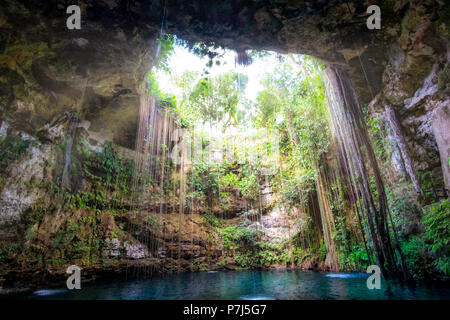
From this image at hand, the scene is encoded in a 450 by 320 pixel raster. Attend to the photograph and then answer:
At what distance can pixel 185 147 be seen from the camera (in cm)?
1006

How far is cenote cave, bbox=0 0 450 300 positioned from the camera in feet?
13.4

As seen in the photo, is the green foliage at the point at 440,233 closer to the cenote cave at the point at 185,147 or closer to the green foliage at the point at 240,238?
the cenote cave at the point at 185,147

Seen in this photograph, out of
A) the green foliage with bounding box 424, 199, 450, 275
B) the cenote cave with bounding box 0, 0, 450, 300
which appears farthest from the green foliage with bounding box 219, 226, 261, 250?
the green foliage with bounding box 424, 199, 450, 275

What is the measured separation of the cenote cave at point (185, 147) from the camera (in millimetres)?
4090

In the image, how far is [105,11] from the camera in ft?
13.3

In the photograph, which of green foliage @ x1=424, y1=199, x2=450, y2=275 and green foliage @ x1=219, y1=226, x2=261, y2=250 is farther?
green foliage @ x1=219, y1=226, x2=261, y2=250

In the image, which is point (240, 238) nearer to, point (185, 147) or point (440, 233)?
point (185, 147)

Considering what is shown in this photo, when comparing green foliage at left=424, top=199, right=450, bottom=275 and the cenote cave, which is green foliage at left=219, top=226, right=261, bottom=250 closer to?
the cenote cave

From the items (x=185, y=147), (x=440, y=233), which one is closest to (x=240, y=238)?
(x=185, y=147)

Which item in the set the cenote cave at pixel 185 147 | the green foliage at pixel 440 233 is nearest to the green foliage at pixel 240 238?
the cenote cave at pixel 185 147

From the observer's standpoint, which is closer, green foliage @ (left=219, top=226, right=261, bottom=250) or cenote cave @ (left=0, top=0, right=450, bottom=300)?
cenote cave @ (left=0, top=0, right=450, bottom=300)

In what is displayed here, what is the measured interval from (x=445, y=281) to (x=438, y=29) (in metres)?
4.62

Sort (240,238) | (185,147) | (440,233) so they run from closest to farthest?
(440,233) → (240,238) → (185,147)

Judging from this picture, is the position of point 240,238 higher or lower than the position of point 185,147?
lower
